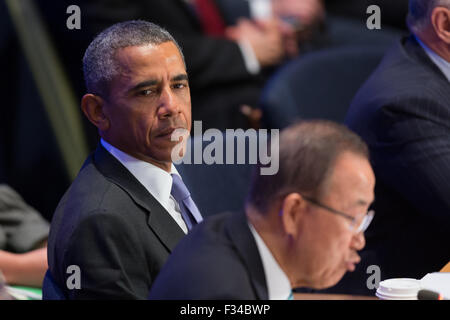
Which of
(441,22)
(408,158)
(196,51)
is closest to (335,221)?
(408,158)

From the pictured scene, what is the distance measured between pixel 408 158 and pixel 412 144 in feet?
0.12

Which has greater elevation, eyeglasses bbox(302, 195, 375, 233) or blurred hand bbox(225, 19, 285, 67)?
eyeglasses bbox(302, 195, 375, 233)

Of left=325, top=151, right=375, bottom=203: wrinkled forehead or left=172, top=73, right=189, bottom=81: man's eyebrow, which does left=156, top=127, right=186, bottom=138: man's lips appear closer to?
left=172, top=73, right=189, bottom=81: man's eyebrow

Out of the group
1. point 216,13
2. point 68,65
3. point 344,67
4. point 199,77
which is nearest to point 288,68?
point 344,67

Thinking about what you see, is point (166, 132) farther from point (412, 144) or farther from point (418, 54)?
point (418, 54)

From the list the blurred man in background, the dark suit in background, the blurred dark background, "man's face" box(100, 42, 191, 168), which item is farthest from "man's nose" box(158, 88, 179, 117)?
the blurred dark background

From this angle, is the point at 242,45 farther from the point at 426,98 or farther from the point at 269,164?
the point at 269,164

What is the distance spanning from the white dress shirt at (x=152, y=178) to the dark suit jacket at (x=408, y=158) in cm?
77

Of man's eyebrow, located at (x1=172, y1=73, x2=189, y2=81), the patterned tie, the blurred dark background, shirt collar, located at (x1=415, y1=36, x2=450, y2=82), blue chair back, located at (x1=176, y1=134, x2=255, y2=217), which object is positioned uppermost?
man's eyebrow, located at (x1=172, y1=73, x2=189, y2=81)

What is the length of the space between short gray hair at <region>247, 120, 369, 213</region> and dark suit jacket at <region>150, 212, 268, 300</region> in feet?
0.22

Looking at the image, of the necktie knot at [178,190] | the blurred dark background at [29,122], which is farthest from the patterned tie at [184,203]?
the blurred dark background at [29,122]

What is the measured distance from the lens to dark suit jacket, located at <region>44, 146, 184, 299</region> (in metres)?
1.52

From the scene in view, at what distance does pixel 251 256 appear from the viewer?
135cm

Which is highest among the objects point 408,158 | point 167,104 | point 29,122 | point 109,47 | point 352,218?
point 109,47
